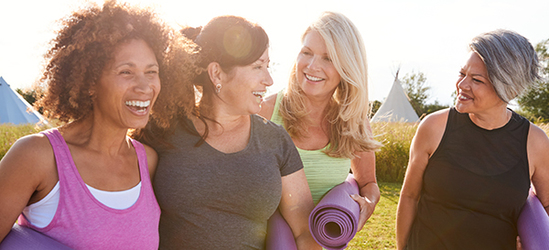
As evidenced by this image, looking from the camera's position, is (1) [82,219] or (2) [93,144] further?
(2) [93,144]

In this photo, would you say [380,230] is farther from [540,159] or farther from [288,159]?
[288,159]

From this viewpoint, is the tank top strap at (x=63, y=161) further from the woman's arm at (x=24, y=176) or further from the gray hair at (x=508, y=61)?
the gray hair at (x=508, y=61)

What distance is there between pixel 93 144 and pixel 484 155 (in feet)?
7.79

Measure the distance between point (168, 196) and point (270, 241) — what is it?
1.96 feet

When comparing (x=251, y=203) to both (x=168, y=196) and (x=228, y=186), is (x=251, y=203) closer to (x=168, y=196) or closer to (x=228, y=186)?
(x=228, y=186)

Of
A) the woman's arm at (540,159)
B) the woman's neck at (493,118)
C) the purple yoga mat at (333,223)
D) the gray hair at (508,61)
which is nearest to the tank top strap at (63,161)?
the purple yoga mat at (333,223)

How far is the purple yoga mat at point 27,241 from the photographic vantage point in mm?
1434

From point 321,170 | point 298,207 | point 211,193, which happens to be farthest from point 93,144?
point 321,170

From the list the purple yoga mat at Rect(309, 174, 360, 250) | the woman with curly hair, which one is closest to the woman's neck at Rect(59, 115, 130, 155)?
the woman with curly hair

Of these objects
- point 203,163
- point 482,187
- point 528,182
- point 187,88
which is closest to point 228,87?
point 187,88

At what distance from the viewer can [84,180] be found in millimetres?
1606

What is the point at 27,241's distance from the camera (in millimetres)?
1446

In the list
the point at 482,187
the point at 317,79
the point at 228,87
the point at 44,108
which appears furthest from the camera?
the point at 317,79

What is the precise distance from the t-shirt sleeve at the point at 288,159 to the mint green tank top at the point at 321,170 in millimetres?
592
